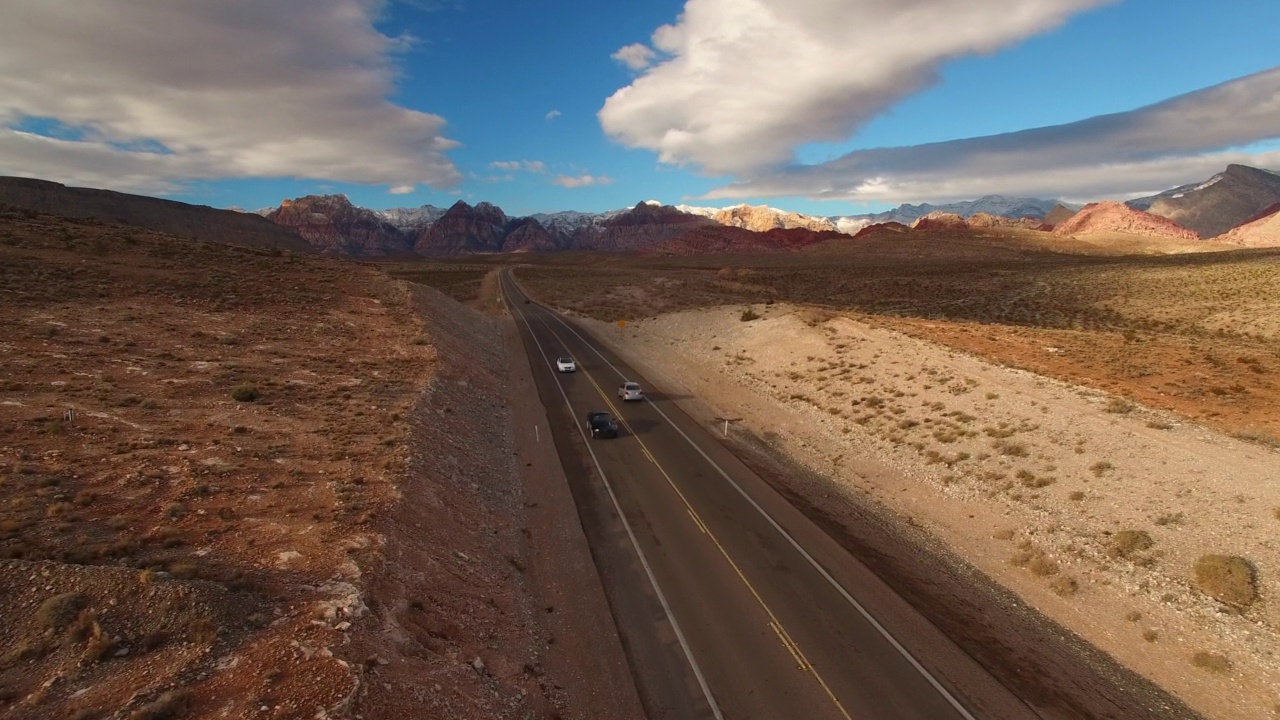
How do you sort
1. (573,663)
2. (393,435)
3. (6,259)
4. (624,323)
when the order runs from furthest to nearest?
(624,323)
(6,259)
(393,435)
(573,663)

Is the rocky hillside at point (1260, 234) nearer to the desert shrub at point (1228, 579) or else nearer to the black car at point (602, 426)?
the desert shrub at point (1228, 579)

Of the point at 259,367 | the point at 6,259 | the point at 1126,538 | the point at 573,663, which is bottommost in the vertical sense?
the point at 573,663

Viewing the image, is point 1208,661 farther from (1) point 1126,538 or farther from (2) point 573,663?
(2) point 573,663

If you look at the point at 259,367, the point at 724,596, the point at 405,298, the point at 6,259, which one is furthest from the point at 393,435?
the point at 6,259

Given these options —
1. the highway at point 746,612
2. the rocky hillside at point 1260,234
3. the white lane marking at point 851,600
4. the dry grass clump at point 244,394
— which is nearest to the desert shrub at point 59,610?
the highway at point 746,612

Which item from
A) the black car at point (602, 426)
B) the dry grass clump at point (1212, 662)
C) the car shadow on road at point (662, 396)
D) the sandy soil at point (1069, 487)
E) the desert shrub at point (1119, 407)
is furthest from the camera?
the car shadow on road at point (662, 396)

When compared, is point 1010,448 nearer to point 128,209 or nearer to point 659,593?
point 659,593
